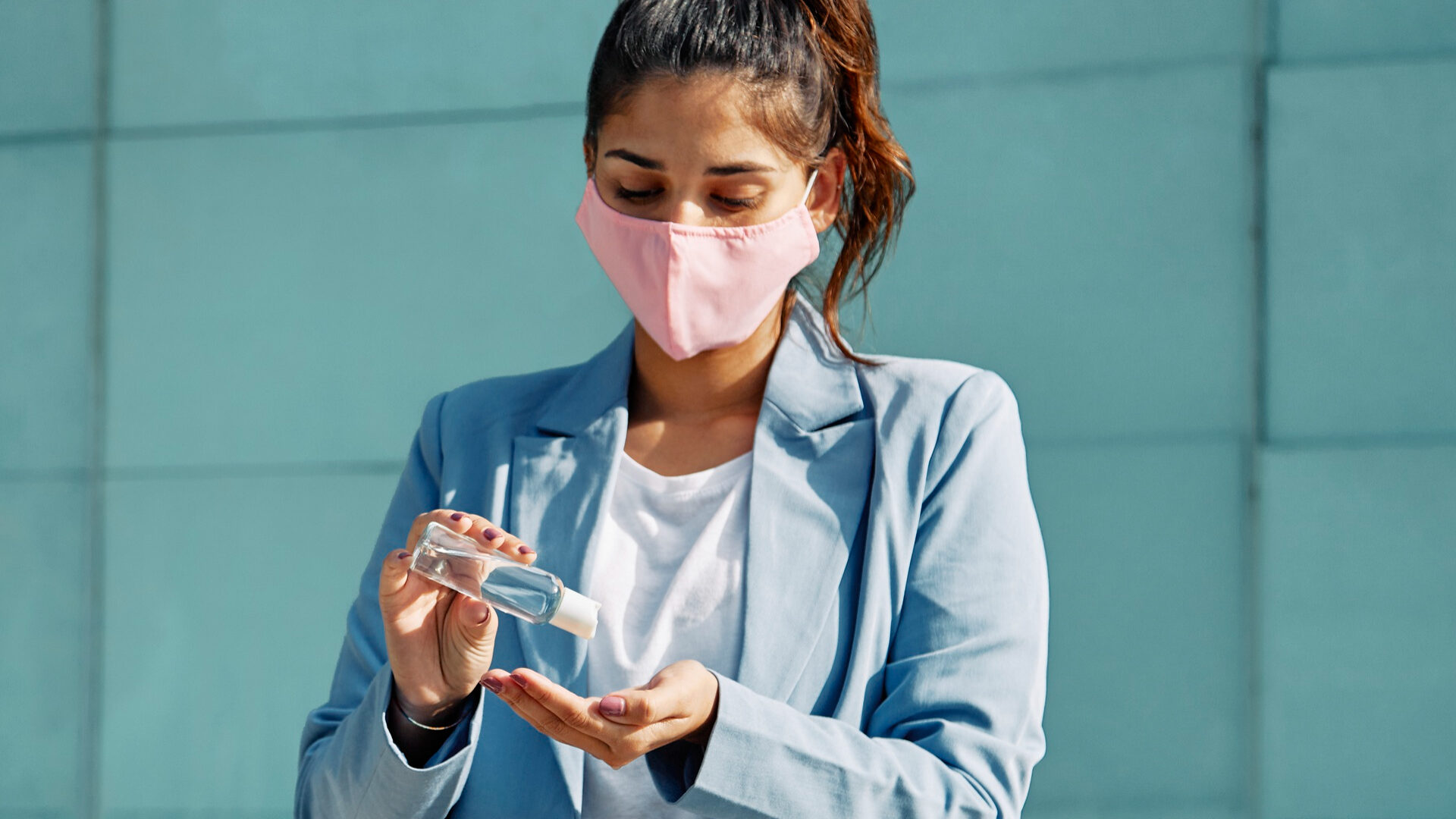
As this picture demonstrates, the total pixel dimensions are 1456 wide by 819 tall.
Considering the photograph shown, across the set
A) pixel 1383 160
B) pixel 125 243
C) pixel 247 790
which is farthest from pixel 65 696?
pixel 1383 160

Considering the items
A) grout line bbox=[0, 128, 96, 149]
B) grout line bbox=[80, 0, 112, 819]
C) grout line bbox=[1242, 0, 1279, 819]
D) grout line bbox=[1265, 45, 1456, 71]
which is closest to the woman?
grout line bbox=[1242, 0, 1279, 819]

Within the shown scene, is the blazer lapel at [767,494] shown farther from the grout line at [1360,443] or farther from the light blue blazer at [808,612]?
the grout line at [1360,443]

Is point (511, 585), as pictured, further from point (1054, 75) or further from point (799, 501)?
point (1054, 75)

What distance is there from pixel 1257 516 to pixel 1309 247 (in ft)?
1.76

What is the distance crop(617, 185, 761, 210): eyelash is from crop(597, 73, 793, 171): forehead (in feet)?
0.18

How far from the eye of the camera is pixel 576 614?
4.12 feet

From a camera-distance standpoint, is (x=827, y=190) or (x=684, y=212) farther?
(x=827, y=190)

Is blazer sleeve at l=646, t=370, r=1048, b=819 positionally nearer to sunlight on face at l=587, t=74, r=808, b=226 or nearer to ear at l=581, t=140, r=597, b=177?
sunlight on face at l=587, t=74, r=808, b=226

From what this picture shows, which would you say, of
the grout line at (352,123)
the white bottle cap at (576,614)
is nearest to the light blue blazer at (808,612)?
the white bottle cap at (576,614)

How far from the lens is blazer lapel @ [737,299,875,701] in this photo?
1.38 meters

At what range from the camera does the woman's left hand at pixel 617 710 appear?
1.12 meters

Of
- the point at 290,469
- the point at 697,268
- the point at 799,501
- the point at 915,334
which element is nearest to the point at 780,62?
the point at 697,268

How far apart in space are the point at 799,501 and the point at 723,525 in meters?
0.09

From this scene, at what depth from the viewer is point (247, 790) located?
2.97 metres
